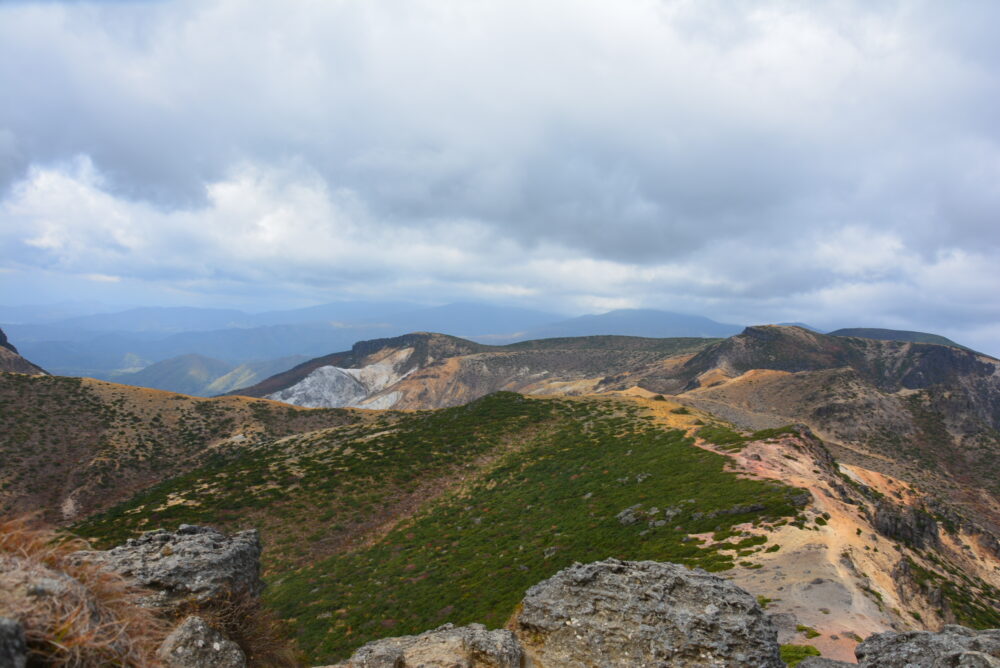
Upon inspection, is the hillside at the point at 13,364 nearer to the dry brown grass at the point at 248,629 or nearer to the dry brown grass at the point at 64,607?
the dry brown grass at the point at 248,629

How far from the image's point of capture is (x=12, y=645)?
3.57 meters

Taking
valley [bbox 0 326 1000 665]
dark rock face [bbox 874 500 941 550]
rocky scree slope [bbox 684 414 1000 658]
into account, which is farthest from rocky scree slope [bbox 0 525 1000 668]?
dark rock face [bbox 874 500 941 550]

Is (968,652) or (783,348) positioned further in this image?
(783,348)

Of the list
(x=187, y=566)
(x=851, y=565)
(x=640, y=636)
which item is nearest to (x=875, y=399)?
(x=851, y=565)

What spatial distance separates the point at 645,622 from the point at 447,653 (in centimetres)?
467

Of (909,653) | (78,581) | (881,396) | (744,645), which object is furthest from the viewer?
(881,396)

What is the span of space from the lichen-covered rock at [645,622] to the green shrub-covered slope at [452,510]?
9235mm

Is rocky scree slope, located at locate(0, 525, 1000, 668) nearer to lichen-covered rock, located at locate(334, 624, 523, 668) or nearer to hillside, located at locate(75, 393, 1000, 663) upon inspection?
lichen-covered rock, located at locate(334, 624, 523, 668)

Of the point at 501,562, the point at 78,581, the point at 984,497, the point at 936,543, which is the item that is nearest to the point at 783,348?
the point at 984,497

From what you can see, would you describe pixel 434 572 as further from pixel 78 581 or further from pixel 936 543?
pixel 936 543

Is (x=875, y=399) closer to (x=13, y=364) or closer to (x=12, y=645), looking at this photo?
(x=12, y=645)

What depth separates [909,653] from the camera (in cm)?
841

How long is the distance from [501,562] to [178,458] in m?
54.7

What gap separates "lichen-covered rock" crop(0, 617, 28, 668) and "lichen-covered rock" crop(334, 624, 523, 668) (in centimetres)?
586
